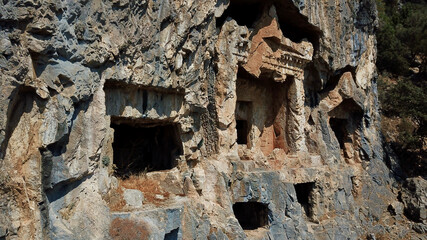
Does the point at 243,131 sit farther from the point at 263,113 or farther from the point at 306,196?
the point at 306,196

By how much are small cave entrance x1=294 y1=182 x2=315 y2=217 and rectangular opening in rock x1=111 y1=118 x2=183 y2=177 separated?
4914 millimetres

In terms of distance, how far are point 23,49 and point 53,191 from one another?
2.02m

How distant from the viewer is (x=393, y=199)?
588 inches

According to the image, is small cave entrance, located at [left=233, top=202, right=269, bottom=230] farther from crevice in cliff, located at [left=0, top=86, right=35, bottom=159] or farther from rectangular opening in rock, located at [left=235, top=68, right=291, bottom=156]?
crevice in cliff, located at [left=0, top=86, right=35, bottom=159]

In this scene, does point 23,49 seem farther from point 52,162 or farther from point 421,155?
point 421,155

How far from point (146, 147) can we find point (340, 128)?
8.72 meters

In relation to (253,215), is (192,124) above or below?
above

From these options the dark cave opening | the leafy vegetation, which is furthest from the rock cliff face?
the leafy vegetation

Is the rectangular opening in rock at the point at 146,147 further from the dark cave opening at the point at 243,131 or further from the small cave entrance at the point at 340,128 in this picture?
the small cave entrance at the point at 340,128

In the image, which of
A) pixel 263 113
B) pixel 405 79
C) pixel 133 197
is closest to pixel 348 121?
pixel 263 113

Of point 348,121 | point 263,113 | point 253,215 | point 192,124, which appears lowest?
point 253,215

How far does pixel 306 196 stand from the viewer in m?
12.7

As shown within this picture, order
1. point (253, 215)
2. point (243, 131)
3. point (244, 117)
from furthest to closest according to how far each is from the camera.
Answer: point (243, 131), point (244, 117), point (253, 215)

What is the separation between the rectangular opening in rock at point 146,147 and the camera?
9.40 m
